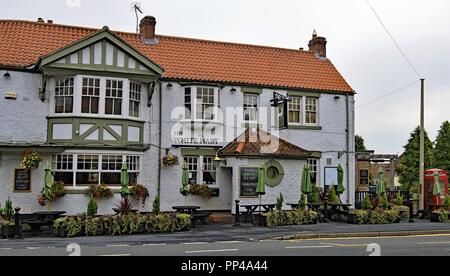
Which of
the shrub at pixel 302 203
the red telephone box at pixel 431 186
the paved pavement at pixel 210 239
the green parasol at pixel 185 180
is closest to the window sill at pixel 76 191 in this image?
the green parasol at pixel 185 180

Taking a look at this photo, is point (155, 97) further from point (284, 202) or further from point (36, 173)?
point (284, 202)

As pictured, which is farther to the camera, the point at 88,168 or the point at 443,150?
the point at 443,150

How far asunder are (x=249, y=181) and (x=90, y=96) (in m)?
7.81

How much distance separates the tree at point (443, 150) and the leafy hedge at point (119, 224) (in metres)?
47.0

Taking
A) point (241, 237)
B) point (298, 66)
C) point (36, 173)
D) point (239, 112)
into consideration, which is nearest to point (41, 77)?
point (36, 173)

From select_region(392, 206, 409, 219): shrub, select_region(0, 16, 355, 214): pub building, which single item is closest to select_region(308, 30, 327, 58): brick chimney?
select_region(0, 16, 355, 214): pub building

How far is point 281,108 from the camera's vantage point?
25.2 metres

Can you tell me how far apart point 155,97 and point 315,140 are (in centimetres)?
855

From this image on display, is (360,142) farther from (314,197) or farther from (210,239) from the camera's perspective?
(210,239)

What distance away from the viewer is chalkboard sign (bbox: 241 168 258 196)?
2311 centimetres

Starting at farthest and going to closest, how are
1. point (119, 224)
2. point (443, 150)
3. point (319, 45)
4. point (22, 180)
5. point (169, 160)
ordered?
point (443, 150)
point (319, 45)
point (169, 160)
point (22, 180)
point (119, 224)

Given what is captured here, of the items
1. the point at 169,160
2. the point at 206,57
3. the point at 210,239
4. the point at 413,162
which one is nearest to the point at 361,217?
the point at 210,239

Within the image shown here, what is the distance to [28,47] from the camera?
74.3 feet

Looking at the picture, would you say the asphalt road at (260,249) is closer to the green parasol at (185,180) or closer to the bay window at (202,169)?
the green parasol at (185,180)
